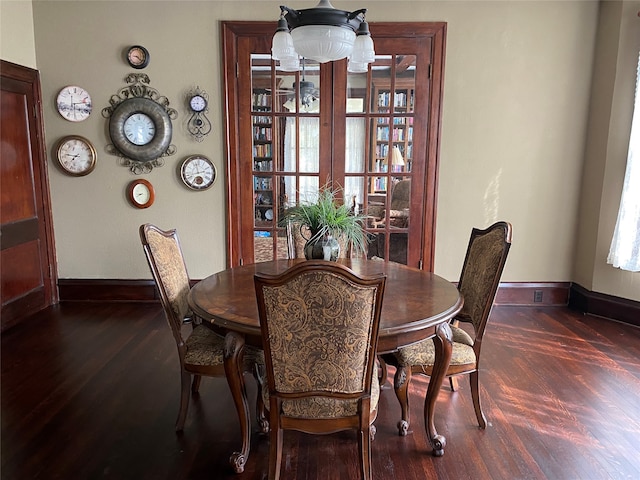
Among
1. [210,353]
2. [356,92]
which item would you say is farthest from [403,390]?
[356,92]

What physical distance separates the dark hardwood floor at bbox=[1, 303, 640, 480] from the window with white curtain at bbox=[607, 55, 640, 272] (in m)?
0.61

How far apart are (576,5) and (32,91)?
4.63 meters

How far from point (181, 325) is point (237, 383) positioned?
1.65 ft

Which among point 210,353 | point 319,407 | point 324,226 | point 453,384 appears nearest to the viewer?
point 319,407

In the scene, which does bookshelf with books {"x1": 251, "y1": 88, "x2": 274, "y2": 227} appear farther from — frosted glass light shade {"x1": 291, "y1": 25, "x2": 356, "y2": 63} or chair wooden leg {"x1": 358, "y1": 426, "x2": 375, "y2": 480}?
chair wooden leg {"x1": 358, "y1": 426, "x2": 375, "y2": 480}

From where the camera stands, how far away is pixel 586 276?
13.4 ft

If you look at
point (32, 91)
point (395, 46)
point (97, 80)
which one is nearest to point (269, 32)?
point (395, 46)

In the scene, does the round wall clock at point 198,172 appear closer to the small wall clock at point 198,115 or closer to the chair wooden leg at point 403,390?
the small wall clock at point 198,115

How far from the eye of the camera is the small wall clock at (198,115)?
404 centimetres

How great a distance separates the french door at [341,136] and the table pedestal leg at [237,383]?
232cm

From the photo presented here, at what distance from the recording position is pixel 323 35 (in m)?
2.19

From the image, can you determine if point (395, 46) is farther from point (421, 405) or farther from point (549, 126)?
point (421, 405)

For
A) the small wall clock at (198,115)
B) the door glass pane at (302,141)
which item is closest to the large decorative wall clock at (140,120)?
the small wall clock at (198,115)

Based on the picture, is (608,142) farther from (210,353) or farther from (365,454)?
(210,353)
